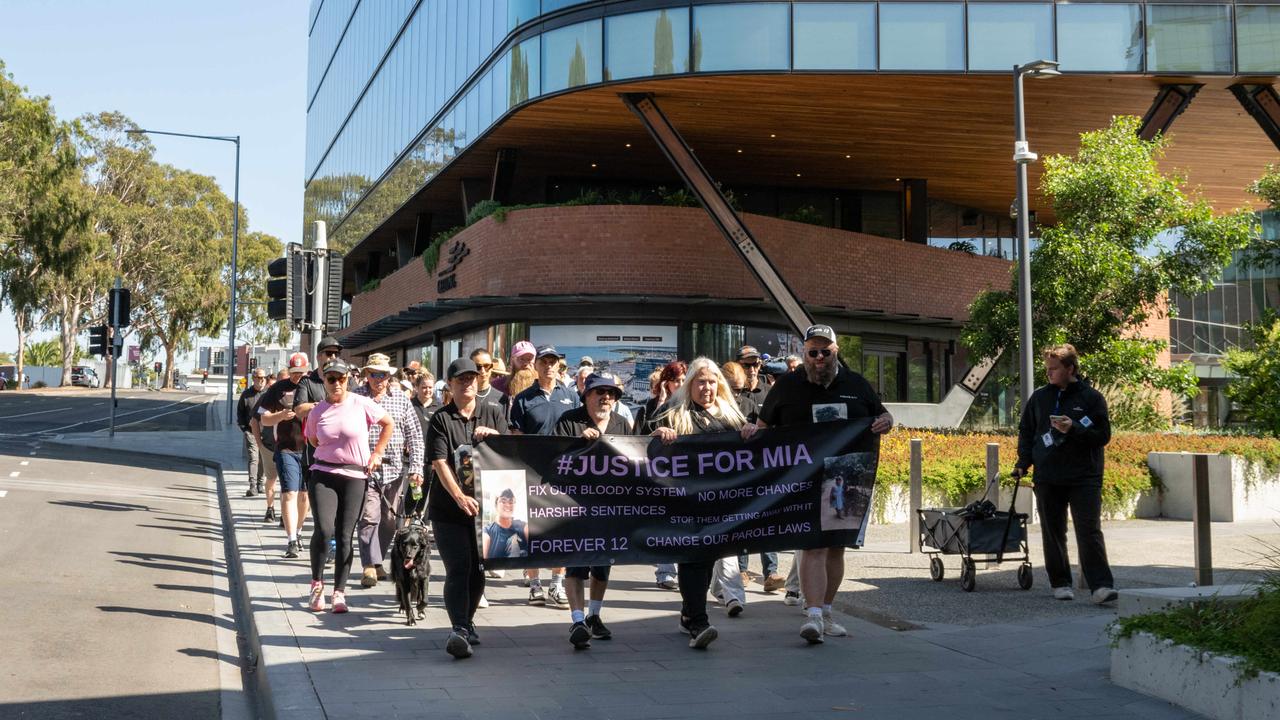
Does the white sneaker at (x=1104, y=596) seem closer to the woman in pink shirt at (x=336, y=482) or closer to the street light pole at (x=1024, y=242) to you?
the woman in pink shirt at (x=336, y=482)

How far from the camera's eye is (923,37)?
22.3 m

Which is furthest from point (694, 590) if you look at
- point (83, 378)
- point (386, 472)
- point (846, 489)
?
point (83, 378)

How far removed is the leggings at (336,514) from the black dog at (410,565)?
487 mm

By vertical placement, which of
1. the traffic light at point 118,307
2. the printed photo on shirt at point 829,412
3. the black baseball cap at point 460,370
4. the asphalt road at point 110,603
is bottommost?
the asphalt road at point 110,603

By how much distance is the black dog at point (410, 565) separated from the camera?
8180 mm

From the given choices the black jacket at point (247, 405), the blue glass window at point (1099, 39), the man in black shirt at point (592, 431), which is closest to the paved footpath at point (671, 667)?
the man in black shirt at point (592, 431)

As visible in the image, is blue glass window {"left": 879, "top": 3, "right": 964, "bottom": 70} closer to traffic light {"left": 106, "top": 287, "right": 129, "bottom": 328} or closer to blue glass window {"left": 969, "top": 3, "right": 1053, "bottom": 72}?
blue glass window {"left": 969, "top": 3, "right": 1053, "bottom": 72}

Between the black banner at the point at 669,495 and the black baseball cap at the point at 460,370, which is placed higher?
the black baseball cap at the point at 460,370

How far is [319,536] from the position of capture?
862 cm

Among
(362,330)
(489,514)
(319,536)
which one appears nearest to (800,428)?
(489,514)

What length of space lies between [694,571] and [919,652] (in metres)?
1.46

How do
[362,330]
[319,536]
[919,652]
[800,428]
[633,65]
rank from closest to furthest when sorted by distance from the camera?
[919,652] < [800,428] < [319,536] < [633,65] < [362,330]

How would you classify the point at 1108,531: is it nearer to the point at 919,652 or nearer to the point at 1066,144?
the point at 919,652

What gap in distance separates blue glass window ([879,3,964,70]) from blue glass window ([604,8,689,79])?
378 cm
